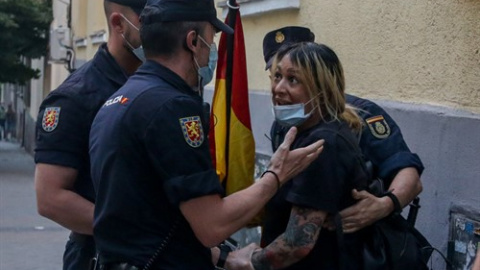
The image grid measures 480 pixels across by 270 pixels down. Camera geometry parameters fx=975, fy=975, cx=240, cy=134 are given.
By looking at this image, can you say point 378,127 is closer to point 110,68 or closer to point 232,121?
point 232,121

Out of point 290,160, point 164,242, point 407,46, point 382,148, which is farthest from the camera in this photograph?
point 407,46

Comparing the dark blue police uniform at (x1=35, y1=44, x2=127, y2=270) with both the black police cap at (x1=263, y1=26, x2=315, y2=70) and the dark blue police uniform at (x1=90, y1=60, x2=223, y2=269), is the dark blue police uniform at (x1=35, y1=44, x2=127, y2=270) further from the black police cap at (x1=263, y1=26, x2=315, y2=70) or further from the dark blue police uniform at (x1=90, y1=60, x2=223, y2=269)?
the black police cap at (x1=263, y1=26, x2=315, y2=70)

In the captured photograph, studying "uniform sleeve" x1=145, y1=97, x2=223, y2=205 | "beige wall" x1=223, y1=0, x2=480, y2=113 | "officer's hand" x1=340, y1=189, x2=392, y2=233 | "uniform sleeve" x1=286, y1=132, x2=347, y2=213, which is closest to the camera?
"uniform sleeve" x1=145, y1=97, x2=223, y2=205

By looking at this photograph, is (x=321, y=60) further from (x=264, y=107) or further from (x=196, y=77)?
(x=264, y=107)

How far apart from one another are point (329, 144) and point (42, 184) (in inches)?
43.5

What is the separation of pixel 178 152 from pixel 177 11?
47 cm

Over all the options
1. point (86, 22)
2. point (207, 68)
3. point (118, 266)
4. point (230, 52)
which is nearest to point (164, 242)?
point (118, 266)

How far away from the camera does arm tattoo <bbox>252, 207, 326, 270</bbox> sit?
3293 millimetres

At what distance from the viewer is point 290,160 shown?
309 centimetres

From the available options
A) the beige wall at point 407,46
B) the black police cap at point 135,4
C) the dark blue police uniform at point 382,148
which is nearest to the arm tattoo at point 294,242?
the dark blue police uniform at point 382,148

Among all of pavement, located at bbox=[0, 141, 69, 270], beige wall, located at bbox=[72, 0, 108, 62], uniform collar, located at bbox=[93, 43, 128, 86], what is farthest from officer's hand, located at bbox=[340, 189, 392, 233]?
beige wall, located at bbox=[72, 0, 108, 62]

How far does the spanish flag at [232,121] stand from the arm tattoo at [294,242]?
978 mm

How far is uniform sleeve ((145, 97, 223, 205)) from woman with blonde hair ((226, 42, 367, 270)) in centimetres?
54

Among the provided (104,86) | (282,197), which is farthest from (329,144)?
(104,86)
